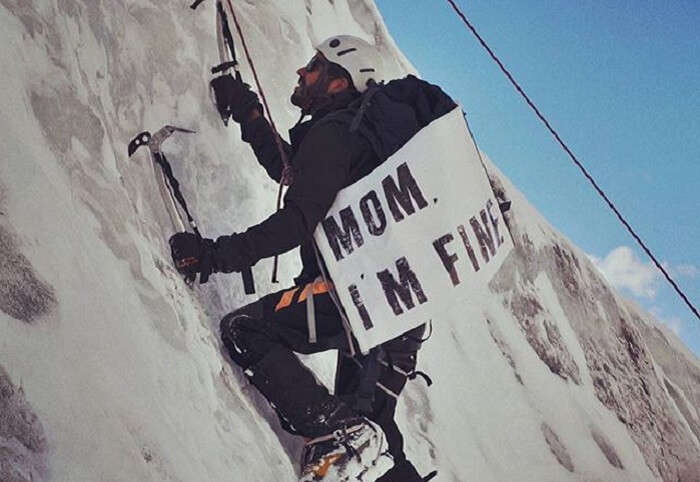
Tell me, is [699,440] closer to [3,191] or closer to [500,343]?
[500,343]

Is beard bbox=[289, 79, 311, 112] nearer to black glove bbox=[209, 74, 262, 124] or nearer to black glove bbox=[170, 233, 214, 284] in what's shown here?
black glove bbox=[209, 74, 262, 124]

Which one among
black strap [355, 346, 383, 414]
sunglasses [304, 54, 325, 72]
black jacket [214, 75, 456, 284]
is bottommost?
black strap [355, 346, 383, 414]

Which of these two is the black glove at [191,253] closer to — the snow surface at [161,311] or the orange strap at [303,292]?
the snow surface at [161,311]

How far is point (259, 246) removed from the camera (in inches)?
147

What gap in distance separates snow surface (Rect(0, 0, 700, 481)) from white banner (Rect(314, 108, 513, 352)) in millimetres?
716

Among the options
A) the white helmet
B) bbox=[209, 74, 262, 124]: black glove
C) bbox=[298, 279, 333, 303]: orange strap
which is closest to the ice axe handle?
bbox=[298, 279, 333, 303]: orange strap

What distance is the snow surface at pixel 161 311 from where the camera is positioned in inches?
111

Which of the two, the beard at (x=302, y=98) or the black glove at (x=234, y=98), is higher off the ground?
the black glove at (x=234, y=98)

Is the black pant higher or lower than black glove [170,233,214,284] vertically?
lower

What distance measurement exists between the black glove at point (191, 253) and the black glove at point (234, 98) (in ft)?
4.34

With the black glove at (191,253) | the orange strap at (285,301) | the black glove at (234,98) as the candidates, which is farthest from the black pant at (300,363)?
the black glove at (234,98)

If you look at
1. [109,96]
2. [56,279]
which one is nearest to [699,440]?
[109,96]

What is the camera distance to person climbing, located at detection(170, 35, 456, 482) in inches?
147

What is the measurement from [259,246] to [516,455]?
3894 mm
